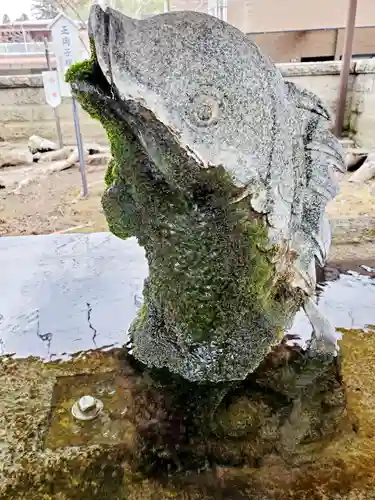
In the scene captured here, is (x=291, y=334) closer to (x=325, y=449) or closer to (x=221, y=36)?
(x=325, y=449)

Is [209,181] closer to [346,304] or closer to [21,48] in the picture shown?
[346,304]

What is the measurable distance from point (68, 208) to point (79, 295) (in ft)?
11.5

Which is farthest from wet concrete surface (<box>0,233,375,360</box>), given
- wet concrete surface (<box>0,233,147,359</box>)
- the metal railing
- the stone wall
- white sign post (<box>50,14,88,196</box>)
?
the metal railing

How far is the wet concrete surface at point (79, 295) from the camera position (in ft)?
5.57

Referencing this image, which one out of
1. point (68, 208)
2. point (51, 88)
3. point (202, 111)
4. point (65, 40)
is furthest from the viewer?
point (51, 88)

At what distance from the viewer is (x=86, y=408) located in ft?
4.34

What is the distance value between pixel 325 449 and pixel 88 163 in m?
6.05

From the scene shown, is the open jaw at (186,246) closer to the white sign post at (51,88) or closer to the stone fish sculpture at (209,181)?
the stone fish sculpture at (209,181)

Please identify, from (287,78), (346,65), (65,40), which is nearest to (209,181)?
(65,40)

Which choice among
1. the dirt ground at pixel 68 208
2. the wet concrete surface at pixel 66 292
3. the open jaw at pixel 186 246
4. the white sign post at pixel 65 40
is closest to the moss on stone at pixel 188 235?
the open jaw at pixel 186 246

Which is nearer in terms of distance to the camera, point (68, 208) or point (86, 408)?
point (86, 408)

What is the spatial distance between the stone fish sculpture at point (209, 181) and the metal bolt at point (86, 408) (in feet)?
0.79

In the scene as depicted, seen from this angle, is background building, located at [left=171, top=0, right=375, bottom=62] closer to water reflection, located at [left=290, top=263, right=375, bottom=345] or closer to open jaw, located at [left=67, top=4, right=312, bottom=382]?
water reflection, located at [left=290, top=263, right=375, bottom=345]

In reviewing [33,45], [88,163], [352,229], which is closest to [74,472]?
[352,229]
